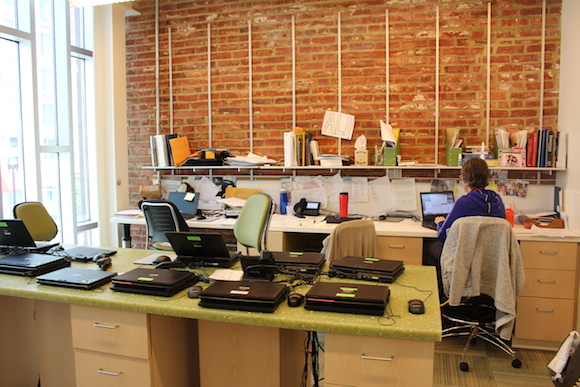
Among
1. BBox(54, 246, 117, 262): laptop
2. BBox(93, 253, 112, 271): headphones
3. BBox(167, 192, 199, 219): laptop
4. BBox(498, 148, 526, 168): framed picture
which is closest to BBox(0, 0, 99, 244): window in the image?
BBox(167, 192, 199, 219): laptop

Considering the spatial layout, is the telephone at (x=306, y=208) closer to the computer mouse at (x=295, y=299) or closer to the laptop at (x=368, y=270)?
the laptop at (x=368, y=270)

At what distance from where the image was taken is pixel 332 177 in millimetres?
4457

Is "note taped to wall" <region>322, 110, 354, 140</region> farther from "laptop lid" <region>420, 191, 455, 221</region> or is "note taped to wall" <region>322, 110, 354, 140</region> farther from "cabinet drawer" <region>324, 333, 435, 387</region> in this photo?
"cabinet drawer" <region>324, 333, 435, 387</region>

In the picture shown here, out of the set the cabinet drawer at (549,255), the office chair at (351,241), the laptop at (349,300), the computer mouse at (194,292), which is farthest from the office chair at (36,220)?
the cabinet drawer at (549,255)

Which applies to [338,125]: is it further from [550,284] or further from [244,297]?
[244,297]

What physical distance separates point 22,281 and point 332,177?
2857 mm

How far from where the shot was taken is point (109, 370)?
81.9 inches

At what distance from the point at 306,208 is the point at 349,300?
258 cm

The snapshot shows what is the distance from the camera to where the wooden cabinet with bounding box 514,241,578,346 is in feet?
11.0

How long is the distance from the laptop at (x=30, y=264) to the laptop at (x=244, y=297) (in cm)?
108

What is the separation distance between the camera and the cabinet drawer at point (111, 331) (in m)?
2.00

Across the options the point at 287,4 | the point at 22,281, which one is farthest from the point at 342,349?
Answer: the point at 287,4

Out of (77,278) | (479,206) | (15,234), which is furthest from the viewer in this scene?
(479,206)

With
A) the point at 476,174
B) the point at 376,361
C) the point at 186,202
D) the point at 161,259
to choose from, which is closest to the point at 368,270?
the point at 376,361
